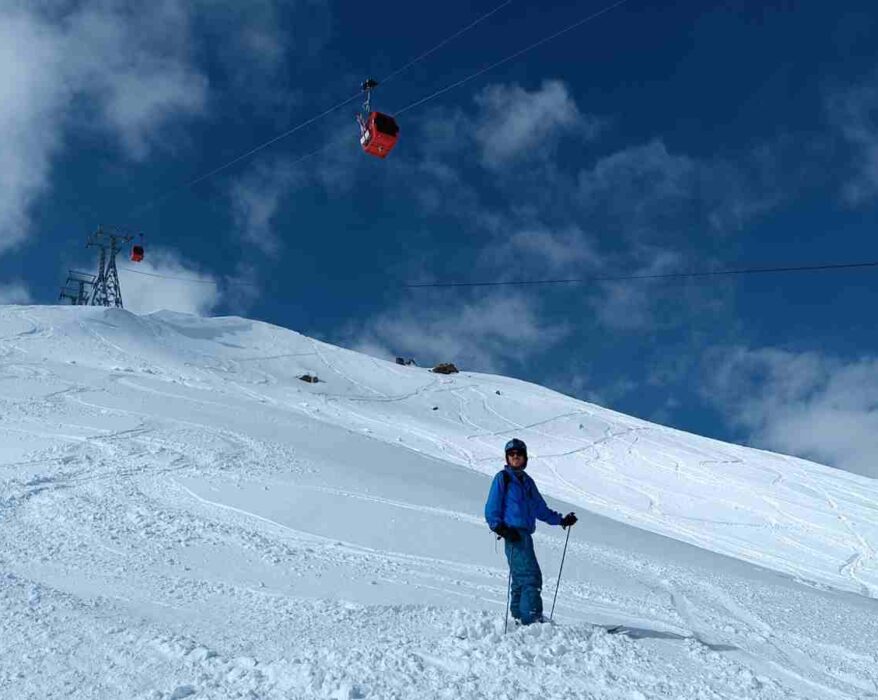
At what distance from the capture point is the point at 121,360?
23.2 meters

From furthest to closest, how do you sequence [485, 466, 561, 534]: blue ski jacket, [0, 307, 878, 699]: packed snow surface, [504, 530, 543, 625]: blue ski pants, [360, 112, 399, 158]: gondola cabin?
[360, 112, 399, 158]: gondola cabin, [485, 466, 561, 534]: blue ski jacket, [504, 530, 543, 625]: blue ski pants, [0, 307, 878, 699]: packed snow surface

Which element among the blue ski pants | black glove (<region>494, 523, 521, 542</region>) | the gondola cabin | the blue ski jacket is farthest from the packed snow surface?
the gondola cabin

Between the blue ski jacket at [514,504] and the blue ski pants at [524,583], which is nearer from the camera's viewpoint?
the blue ski pants at [524,583]

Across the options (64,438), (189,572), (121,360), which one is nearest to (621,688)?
(189,572)

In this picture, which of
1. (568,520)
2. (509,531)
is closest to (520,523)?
(509,531)

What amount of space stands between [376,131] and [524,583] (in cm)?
1135

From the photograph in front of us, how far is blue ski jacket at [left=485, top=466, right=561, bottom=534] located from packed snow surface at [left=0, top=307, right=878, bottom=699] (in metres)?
0.73

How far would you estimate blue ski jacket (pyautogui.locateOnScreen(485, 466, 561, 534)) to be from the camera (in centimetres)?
564

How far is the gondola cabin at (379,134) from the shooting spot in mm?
14820

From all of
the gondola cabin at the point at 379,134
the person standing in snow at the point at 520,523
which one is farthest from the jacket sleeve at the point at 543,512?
the gondola cabin at the point at 379,134

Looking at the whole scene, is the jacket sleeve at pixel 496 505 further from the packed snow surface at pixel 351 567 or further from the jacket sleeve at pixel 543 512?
the packed snow surface at pixel 351 567

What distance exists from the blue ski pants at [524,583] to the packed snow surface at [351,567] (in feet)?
0.84

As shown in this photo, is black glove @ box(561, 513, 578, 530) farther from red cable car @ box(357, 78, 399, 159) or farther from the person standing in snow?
red cable car @ box(357, 78, 399, 159)

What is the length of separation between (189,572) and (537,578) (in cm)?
289
